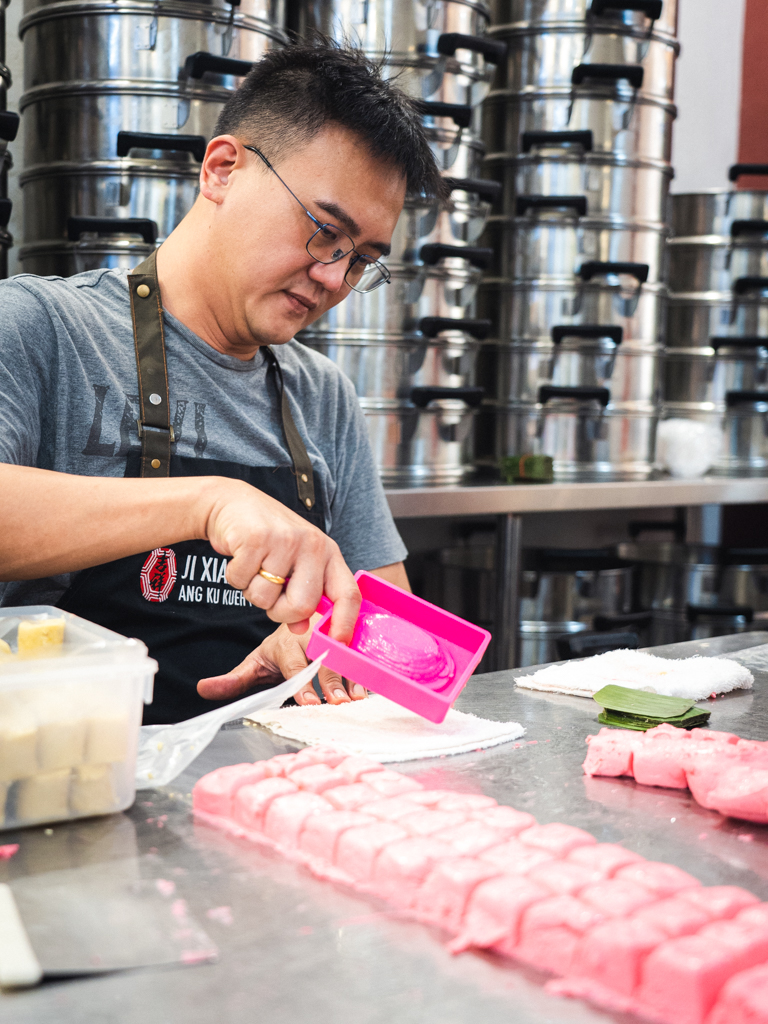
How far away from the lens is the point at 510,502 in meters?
2.76

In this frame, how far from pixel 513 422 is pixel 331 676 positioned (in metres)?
1.63

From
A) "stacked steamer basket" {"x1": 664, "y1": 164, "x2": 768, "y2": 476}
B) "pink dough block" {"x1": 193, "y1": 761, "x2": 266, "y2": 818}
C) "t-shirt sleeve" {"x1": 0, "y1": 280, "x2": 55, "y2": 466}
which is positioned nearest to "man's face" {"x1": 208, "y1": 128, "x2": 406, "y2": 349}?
"t-shirt sleeve" {"x1": 0, "y1": 280, "x2": 55, "y2": 466}

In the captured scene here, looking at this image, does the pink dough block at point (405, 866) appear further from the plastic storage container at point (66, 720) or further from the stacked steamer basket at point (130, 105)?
the stacked steamer basket at point (130, 105)

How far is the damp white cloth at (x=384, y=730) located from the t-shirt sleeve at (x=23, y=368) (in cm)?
51

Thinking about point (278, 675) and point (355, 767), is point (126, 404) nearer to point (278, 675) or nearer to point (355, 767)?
point (278, 675)

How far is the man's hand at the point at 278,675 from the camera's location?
1481 mm

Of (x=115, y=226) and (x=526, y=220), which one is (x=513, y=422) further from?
(x=115, y=226)

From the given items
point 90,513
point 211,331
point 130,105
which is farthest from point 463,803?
point 130,105

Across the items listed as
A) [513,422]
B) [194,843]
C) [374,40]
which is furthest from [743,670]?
[374,40]

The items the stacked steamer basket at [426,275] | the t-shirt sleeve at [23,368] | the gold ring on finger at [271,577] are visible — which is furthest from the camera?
the stacked steamer basket at [426,275]

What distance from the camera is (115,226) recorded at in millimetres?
2238

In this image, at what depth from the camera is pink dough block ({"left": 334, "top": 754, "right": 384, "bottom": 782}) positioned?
3.36 feet

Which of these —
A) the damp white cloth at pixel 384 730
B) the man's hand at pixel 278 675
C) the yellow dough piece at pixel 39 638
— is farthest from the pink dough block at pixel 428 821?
the man's hand at pixel 278 675

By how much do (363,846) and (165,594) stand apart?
2.67 feet
